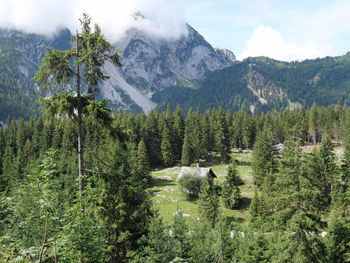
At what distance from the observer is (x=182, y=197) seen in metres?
48.8

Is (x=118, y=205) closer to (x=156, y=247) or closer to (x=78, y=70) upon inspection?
(x=156, y=247)

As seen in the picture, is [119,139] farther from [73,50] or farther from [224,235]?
[224,235]

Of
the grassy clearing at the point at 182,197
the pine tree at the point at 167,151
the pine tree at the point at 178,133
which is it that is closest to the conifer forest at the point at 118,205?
the grassy clearing at the point at 182,197

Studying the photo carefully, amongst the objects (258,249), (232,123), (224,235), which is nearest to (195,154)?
(232,123)

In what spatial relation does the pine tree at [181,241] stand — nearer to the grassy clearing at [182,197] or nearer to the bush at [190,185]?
the grassy clearing at [182,197]

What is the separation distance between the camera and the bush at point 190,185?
47.4 metres

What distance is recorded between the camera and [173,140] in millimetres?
75500

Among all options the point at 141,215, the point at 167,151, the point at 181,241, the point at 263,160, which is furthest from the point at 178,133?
the point at 141,215

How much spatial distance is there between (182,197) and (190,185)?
351 centimetres

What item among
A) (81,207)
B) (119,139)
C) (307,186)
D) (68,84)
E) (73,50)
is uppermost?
(73,50)

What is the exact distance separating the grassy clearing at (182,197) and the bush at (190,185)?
4.94ft

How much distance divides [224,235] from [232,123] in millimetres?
76638

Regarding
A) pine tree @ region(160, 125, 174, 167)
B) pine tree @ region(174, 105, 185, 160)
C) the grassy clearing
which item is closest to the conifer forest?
the grassy clearing

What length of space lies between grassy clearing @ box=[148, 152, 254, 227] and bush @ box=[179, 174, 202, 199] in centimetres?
151
